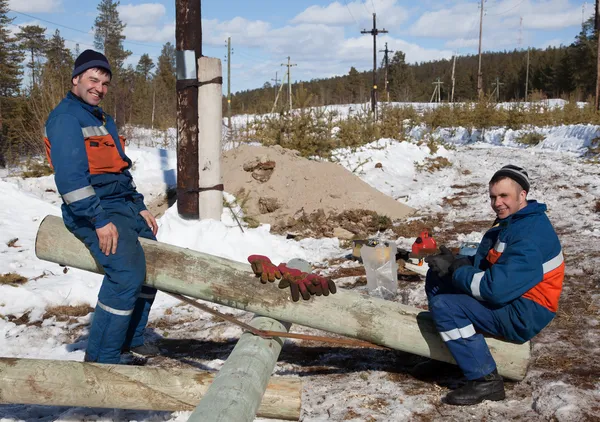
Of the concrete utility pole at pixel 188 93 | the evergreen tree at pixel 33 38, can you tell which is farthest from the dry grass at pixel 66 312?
the evergreen tree at pixel 33 38

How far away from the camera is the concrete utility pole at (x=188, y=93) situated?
7.15 metres

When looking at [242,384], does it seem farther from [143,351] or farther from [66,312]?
[66,312]

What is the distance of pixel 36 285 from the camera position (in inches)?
227

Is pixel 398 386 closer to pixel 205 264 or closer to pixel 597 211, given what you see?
pixel 205 264

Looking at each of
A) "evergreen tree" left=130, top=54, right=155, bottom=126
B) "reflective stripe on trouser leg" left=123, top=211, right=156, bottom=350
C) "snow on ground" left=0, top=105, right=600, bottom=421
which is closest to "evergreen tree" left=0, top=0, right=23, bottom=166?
"evergreen tree" left=130, top=54, right=155, bottom=126

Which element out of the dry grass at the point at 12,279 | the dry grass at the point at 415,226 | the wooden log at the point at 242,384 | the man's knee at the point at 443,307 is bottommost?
the dry grass at the point at 12,279

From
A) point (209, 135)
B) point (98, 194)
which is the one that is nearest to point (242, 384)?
point (98, 194)

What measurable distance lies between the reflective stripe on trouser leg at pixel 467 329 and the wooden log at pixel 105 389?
3.40 ft

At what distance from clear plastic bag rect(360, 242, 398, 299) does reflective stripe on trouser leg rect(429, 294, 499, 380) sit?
2182 millimetres

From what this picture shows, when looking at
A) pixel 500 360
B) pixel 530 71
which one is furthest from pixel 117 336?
pixel 530 71

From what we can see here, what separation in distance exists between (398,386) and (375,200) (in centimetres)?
637

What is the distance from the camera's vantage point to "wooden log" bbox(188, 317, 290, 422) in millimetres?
2326

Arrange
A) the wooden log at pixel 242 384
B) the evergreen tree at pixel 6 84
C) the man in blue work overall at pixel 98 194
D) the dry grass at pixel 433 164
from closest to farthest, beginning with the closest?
the wooden log at pixel 242 384
the man in blue work overall at pixel 98 194
the dry grass at pixel 433 164
the evergreen tree at pixel 6 84

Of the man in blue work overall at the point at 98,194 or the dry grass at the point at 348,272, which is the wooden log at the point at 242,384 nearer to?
the man in blue work overall at the point at 98,194
